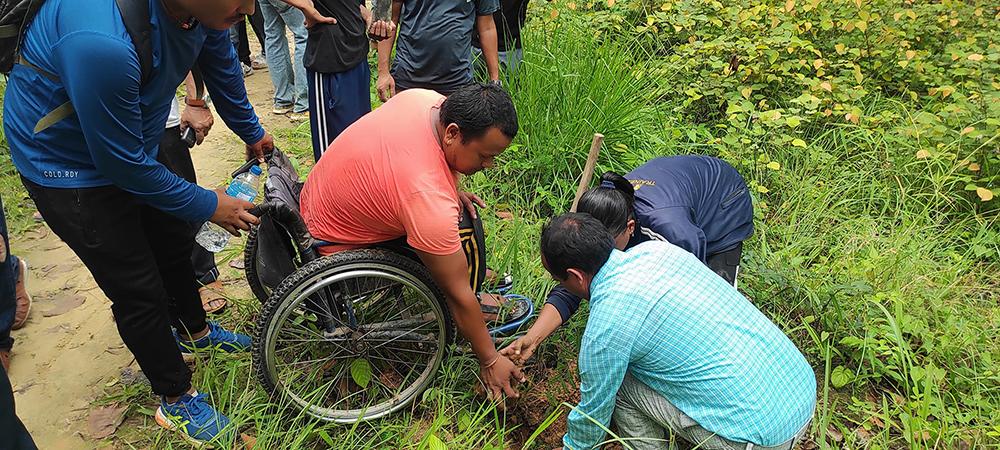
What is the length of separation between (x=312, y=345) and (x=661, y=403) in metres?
1.40

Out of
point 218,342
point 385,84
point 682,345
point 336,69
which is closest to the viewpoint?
point 682,345

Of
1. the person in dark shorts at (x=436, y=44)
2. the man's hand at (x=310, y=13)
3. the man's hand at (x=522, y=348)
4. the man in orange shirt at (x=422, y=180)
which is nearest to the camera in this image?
the man in orange shirt at (x=422, y=180)

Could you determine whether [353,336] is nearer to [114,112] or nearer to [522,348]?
[522,348]

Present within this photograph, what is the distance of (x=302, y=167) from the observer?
404 cm

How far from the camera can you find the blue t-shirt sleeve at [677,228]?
217 cm

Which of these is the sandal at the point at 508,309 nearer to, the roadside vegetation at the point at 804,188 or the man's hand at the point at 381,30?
the roadside vegetation at the point at 804,188

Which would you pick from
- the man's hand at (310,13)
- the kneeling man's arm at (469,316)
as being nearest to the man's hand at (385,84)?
the man's hand at (310,13)

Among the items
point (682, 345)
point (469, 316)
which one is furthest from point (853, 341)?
point (469, 316)

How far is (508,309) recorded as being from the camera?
2643 millimetres

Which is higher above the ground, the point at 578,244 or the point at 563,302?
the point at 578,244

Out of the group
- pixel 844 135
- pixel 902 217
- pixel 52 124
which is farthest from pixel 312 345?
pixel 844 135

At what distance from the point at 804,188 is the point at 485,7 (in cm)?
226

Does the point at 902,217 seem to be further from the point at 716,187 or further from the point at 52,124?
the point at 52,124

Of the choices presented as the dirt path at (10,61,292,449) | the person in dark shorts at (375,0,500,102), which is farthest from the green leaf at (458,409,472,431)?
the person in dark shorts at (375,0,500,102)
